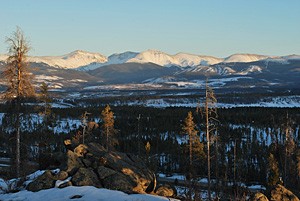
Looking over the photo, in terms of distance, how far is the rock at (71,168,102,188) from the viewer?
20.3 meters

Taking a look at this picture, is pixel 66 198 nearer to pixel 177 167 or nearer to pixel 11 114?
pixel 11 114

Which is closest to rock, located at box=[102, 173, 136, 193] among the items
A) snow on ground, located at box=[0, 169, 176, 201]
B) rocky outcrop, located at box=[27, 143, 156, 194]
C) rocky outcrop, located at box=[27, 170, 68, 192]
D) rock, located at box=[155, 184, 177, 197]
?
rocky outcrop, located at box=[27, 143, 156, 194]

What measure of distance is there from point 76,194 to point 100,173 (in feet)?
13.1

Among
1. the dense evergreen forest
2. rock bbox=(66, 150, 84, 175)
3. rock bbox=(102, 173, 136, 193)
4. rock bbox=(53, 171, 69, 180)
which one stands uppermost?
rock bbox=(66, 150, 84, 175)

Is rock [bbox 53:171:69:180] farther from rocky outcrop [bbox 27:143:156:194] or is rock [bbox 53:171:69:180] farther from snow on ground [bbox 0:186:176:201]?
snow on ground [bbox 0:186:176:201]

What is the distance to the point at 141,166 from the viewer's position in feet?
83.1

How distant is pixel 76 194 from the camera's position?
18.0m

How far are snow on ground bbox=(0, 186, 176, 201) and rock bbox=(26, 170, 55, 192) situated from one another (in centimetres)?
61

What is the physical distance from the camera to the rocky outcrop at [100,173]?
20406 millimetres

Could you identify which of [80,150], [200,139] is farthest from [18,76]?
[200,139]

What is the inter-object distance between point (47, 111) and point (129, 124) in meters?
86.1

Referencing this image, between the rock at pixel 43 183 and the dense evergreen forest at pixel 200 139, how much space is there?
27807 millimetres

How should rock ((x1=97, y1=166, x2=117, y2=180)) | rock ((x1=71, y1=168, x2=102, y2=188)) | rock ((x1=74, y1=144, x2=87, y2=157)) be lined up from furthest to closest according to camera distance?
rock ((x1=74, y1=144, x2=87, y2=157)) → rock ((x1=97, y1=166, x2=117, y2=180)) → rock ((x1=71, y1=168, x2=102, y2=188))

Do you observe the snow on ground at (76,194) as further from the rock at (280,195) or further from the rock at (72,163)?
the rock at (280,195)
